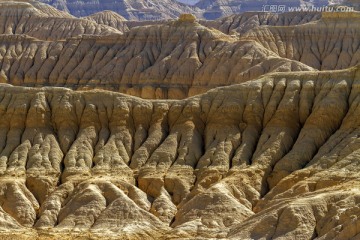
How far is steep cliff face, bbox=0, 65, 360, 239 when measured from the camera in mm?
76688

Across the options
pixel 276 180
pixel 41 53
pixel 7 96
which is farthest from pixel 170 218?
pixel 41 53

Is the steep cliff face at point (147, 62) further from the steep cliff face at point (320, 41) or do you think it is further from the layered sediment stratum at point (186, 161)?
the layered sediment stratum at point (186, 161)

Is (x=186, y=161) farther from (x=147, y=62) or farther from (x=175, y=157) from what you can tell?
(x=147, y=62)

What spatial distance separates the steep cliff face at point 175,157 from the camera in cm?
7669

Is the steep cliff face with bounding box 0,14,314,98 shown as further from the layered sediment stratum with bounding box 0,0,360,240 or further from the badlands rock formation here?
the layered sediment stratum with bounding box 0,0,360,240

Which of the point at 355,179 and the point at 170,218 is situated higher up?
the point at 355,179

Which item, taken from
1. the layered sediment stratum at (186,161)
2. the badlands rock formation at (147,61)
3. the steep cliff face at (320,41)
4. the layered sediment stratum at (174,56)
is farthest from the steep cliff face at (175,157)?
the steep cliff face at (320,41)

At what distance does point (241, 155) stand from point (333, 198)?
16945 millimetres

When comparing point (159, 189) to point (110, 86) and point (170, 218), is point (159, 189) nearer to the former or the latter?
point (170, 218)

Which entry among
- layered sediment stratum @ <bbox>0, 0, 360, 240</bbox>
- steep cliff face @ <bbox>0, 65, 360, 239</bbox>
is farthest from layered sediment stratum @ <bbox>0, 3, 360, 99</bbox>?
layered sediment stratum @ <bbox>0, 0, 360, 240</bbox>

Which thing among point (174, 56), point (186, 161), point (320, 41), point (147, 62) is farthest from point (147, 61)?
point (186, 161)

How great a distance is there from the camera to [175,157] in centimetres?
8631

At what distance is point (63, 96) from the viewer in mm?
91875

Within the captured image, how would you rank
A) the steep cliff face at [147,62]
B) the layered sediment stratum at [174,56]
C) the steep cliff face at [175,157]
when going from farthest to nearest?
the layered sediment stratum at [174,56], the steep cliff face at [147,62], the steep cliff face at [175,157]
